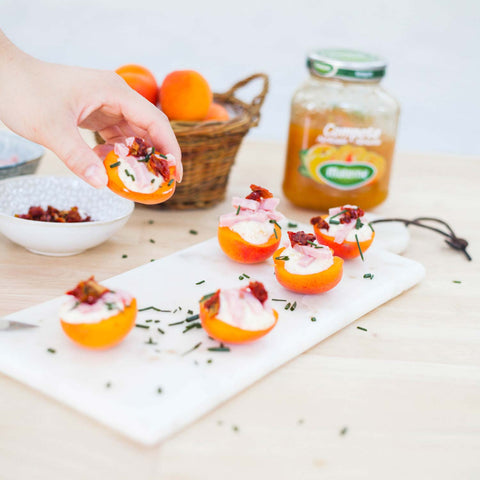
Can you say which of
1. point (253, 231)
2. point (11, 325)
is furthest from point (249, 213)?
point (11, 325)

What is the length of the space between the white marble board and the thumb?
0.79ft

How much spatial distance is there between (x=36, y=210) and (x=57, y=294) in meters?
0.28

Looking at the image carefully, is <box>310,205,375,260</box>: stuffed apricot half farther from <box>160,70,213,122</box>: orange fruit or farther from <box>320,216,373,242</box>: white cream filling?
<box>160,70,213,122</box>: orange fruit

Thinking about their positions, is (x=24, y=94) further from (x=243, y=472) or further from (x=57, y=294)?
(x=243, y=472)

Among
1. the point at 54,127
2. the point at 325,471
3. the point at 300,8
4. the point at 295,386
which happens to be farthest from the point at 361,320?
the point at 300,8

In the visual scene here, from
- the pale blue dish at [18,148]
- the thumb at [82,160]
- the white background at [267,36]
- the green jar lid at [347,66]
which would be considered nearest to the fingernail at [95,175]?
the thumb at [82,160]

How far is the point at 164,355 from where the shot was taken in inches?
42.8

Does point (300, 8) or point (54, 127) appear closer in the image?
point (54, 127)

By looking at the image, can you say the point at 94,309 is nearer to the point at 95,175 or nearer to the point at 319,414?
the point at 95,175

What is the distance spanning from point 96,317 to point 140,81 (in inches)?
34.2

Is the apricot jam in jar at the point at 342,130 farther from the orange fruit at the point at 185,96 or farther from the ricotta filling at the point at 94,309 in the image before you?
the ricotta filling at the point at 94,309

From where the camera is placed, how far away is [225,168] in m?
1.87

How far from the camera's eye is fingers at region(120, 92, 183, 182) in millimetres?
1391

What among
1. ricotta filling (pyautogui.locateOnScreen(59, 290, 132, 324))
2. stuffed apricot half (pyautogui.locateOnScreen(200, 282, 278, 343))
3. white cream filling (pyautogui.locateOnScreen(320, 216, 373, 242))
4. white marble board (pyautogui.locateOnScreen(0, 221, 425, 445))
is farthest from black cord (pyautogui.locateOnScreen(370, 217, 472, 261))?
ricotta filling (pyautogui.locateOnScreen(59, 290, 132, 324))
